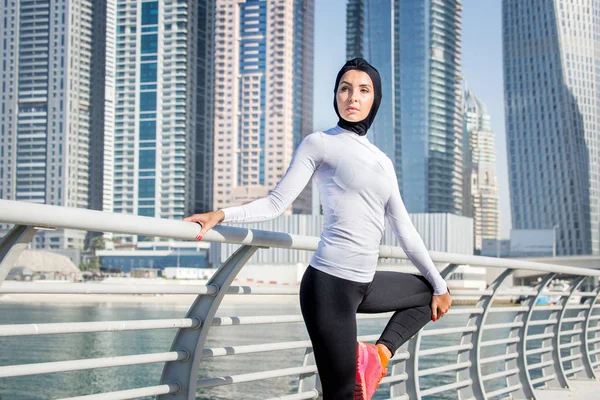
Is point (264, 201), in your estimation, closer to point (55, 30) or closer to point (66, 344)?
point (66, 344)

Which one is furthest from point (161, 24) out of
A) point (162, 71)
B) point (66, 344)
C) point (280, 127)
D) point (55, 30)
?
point (66, 344)

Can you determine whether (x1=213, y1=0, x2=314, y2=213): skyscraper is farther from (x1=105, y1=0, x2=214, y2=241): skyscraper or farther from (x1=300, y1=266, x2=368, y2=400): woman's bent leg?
(x1=300, y1=266, x2=368, y2=400): woman's bent leg

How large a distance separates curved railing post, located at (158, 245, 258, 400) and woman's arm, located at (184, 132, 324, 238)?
0.26m

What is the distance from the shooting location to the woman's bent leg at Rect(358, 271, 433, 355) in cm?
266

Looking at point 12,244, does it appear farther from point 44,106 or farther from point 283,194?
point 44,106

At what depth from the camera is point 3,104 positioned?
407 feet

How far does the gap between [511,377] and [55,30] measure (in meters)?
125

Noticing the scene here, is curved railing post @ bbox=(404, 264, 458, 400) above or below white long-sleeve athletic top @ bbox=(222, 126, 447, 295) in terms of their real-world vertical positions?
below

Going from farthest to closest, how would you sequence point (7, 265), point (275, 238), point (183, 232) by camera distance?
point (275, 238) < point (183, 232) < point (7, 265)

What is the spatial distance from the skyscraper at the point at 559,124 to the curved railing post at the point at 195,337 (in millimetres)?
118527

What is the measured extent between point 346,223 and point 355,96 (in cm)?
40

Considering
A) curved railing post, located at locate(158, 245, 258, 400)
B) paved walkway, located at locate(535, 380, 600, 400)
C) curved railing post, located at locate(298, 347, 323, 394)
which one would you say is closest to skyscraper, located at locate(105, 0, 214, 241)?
paved walkway, located at locate(535, 380, 600, 400)

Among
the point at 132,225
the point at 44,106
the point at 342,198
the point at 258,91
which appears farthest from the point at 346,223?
the point at 258,91

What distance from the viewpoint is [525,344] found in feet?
18.8
